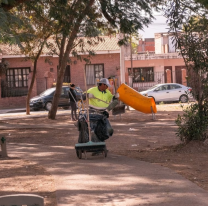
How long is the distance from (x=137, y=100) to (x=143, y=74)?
26527 millimetres

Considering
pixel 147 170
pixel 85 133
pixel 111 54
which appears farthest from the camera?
pixel 111 54

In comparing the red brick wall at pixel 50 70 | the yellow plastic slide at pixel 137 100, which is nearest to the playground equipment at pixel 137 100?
the yellow plastic slide at pixel 137 100

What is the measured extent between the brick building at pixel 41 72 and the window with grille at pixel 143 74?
371 centimetres

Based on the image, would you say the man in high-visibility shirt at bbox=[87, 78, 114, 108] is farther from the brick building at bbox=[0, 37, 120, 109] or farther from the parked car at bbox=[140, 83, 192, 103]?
the brick building at bbox=[0, 37, 120, 109]

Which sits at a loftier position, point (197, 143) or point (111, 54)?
point (111, 54)

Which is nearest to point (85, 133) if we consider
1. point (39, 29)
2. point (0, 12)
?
point (0, 12)

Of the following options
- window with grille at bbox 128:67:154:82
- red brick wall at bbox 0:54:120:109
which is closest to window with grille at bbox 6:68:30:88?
red brick wall at bbox 0:54:120:109

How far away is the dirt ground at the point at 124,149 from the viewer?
8781mm

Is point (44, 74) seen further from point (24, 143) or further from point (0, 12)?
point (0, 12)

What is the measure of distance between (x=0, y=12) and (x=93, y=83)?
35.5m

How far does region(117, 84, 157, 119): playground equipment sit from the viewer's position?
73.3 feet

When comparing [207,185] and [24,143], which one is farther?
[24,143]

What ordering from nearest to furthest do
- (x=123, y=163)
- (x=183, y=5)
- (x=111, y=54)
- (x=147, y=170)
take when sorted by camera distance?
(x=147, y=170) < (x=123, y=163) < (x=183, y=5) < (x=111, y=54)

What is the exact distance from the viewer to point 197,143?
11.8m
